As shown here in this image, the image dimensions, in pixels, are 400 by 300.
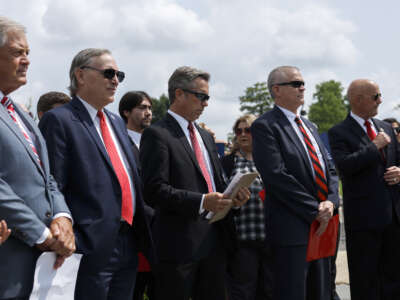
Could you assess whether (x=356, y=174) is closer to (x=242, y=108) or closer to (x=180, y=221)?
(x=180, y=221)

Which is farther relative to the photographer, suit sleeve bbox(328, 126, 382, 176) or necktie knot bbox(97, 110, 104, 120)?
suit sleeve bbox(328, 126, 382, 176)

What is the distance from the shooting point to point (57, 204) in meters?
2.88

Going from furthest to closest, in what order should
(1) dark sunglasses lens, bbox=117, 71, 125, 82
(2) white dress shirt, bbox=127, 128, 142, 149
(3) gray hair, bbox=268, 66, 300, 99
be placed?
(2) white dress shirt, bbox=127, 128, 142, 149 < (3) gray hair, bbox=268, 66, 300, 99 < (1) dark sunglasses lens, bbox=117, 71, 125, 82

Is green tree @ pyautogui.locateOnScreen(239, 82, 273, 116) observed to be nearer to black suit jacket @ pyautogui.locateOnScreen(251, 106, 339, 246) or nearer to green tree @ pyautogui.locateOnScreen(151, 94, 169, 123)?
green tree @ pyautogui.locateOnScreen(151, 94, 169, 123)

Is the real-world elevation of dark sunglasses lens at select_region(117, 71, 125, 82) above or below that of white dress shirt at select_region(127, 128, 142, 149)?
above

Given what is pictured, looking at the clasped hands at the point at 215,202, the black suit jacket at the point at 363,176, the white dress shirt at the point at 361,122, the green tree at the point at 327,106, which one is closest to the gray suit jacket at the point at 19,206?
the clasped hands at the point at 215,202

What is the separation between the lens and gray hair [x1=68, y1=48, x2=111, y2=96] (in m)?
3.59

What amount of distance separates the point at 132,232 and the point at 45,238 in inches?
35.1

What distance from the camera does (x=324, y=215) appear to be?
14.1ft

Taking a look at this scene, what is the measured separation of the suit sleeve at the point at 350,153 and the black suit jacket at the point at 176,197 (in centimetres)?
186

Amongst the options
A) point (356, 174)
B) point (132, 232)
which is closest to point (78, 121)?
point (132, 232)

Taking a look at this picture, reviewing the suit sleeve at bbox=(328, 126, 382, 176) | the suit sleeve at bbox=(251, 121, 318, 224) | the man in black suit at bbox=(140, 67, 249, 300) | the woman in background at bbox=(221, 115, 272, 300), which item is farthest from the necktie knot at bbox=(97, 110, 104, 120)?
the suit sleeve at bbox=(328, 126, 382, 176)

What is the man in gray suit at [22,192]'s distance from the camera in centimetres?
255

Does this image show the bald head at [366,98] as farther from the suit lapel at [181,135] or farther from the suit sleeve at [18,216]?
the suit sleeve at [18,216]
